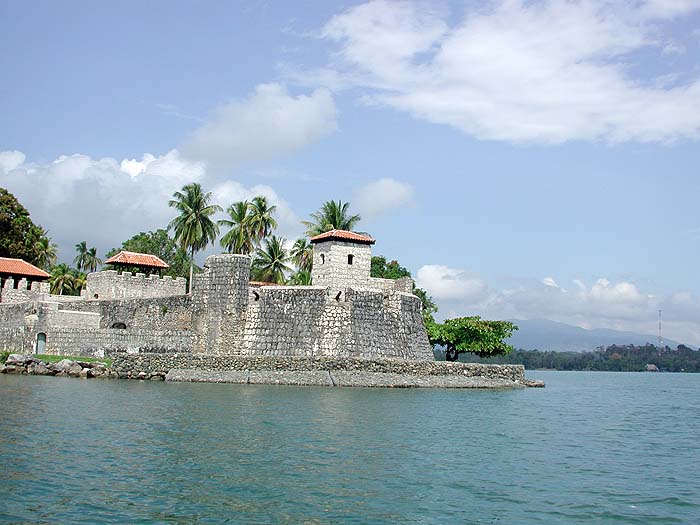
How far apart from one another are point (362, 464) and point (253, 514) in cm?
396

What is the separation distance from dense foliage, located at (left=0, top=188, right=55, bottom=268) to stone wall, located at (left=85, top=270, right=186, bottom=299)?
410 inches

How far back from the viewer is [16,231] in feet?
158

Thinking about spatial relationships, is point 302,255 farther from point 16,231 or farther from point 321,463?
point 321,463

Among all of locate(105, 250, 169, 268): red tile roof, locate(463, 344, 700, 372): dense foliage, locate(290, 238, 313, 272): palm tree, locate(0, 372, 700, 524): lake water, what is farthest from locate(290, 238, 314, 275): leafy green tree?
locate(463, 344, 700, 372): dense foliage

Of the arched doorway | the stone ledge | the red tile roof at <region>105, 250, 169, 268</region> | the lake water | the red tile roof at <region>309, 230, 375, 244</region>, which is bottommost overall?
the lake water

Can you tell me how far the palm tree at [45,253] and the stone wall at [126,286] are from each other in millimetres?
12679

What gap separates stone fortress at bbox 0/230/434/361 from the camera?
33531mm

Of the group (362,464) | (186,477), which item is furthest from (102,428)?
(362,464)

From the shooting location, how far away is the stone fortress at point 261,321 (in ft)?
110

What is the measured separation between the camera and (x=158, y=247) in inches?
2458

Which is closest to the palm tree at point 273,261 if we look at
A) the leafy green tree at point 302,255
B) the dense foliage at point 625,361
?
the leafy green tree at point 302,255

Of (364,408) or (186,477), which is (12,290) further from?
(186,477)

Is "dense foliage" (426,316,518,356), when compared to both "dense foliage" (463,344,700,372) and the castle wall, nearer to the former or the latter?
the castle wall

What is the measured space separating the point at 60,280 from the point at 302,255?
2036 cm
